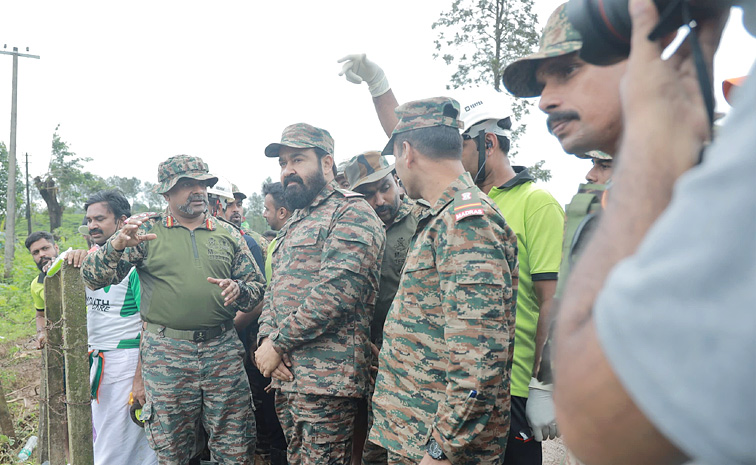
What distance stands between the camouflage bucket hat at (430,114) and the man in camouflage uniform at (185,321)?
1881 millimetres

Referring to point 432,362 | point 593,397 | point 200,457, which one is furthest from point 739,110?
point 200,457

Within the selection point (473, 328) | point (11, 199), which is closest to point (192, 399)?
point (473, 328)

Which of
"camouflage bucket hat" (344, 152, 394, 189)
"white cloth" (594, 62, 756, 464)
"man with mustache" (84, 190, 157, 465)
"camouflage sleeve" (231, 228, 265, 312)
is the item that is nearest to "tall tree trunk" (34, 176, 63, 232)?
"man with mustache" (84, 190, 157, 465)

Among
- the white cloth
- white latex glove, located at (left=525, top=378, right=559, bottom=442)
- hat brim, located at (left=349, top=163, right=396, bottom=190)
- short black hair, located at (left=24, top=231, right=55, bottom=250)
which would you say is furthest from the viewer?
short black hair, located at (left=24, top=231, right=55, bottom=250)

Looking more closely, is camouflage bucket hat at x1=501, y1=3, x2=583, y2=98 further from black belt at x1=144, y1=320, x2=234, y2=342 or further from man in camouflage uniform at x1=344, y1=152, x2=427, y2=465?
black belt at x1=144, y1=320, x2=234, y2=342

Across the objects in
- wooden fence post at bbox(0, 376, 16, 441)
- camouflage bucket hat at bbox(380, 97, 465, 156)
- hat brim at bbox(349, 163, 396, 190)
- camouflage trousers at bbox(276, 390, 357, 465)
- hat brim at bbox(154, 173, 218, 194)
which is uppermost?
camouflage bucket hat at bbox(380, 97, 465, 156)

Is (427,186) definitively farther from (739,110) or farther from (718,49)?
(739,110)

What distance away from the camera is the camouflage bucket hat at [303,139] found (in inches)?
142

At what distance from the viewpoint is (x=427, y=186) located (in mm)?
2439

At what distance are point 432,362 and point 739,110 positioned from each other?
72.0 inches

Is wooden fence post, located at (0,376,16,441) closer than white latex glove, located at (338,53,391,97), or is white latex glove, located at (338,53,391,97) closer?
white latex glove, located at (338,53,391,97)

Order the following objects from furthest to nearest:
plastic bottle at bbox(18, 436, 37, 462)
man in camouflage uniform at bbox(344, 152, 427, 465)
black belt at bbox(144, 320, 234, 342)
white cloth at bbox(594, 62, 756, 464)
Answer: plastic bottle at bbox(18, 436, 37, 462) < black belt at bbox(144, 320, 234, 342) < man in camouflage uniform at bbox(344, 152, 427, 465) < white cloth at bbox(594, 62, 756, 464)

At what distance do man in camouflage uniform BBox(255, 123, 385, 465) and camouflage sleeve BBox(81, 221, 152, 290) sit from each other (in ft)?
3.65

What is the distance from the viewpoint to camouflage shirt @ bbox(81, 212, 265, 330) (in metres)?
3.58
